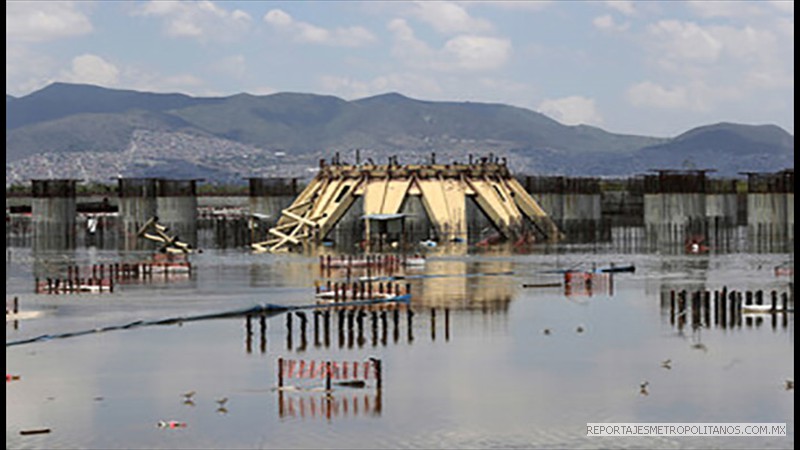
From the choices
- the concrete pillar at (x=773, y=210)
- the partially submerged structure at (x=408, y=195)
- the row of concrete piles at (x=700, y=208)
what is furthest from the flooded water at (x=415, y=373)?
the row of concrete piles at (x=700, y=208)

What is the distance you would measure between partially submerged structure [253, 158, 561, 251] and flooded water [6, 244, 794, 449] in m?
64.0

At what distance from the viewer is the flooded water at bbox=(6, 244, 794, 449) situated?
5422cm

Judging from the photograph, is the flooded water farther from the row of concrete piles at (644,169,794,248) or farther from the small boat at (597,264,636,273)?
the row of concrete piles at (644,169,794,248)

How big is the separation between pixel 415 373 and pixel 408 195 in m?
111

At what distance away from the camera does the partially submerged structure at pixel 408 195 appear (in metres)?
173

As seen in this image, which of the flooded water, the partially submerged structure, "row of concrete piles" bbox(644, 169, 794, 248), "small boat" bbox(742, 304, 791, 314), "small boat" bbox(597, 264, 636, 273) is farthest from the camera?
"row of concrete piles" bbox(644, 169, 794, 248)

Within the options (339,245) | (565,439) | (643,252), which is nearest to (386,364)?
(565,439)

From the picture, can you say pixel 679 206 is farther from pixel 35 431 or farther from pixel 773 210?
pixel 35 431

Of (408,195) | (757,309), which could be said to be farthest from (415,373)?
(408,195)

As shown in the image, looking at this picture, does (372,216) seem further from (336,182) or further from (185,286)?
(185,286)

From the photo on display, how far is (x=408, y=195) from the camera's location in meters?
177

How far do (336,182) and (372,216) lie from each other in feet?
30.6

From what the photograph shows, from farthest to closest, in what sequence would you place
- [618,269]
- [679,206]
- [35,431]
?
[679,206]
[618,269]
[35,431]

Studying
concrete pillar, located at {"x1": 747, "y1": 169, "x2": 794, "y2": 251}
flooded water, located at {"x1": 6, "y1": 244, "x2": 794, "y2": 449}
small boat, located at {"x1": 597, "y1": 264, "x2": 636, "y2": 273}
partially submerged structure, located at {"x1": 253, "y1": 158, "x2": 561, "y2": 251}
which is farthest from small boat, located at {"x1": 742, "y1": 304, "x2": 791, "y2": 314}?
concrete pillar, located at {"x1": 747, "y1": 169, "x2": 794, "y2": 251}
